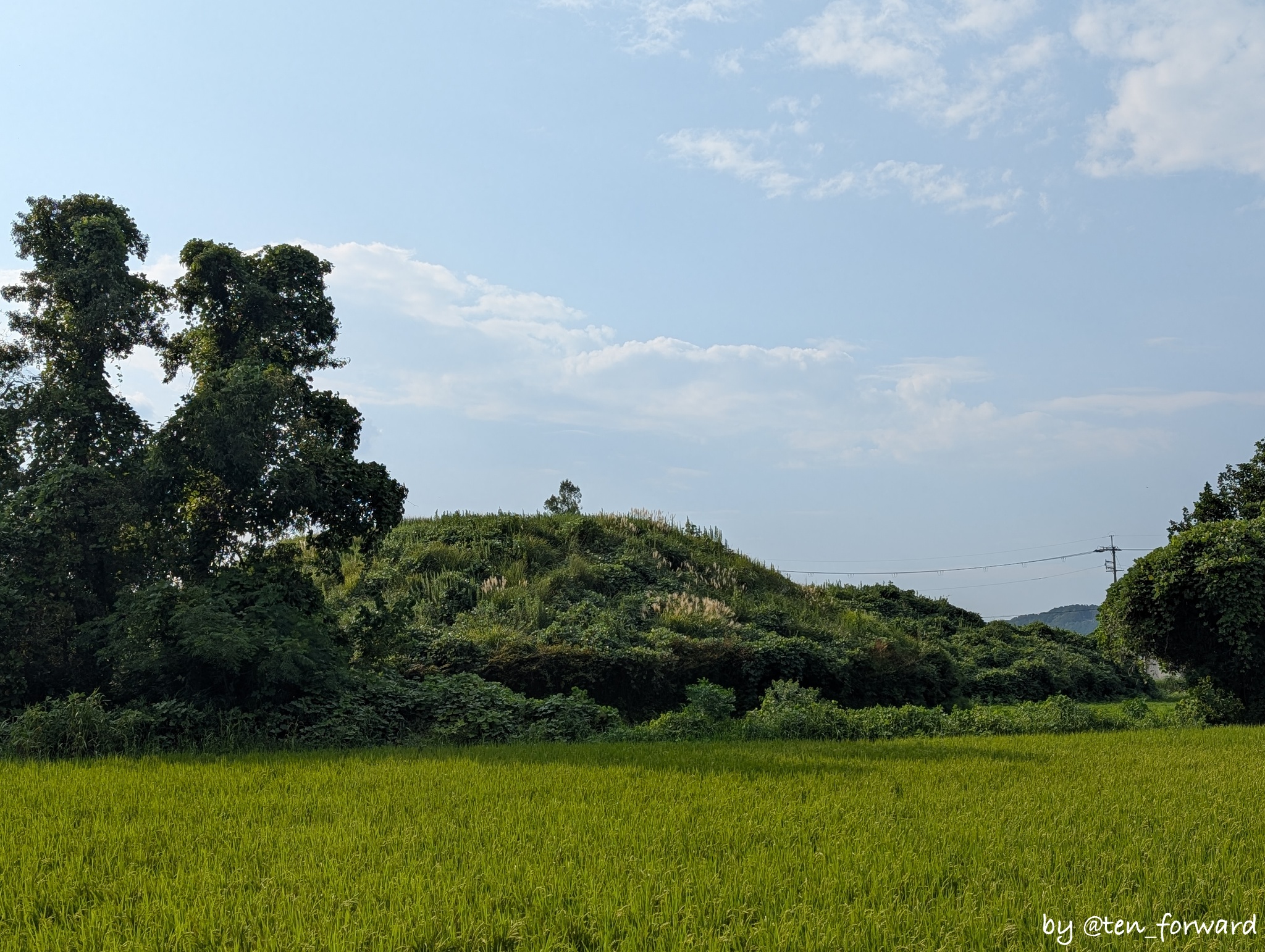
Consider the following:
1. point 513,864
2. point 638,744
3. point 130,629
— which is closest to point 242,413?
point 130,629

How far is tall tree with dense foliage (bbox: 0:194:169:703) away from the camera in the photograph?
15273 millimetres

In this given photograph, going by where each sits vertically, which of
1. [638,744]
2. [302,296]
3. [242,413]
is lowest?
[638,744]

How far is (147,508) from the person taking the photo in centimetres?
1641

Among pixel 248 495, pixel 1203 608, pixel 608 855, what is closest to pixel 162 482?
pixel 248 495

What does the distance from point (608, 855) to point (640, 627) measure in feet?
58.5

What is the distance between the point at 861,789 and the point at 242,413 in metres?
12.1

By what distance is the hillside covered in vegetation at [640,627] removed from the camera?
66.5ft

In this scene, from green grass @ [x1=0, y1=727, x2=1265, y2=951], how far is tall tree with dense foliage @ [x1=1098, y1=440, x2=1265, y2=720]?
1014cm

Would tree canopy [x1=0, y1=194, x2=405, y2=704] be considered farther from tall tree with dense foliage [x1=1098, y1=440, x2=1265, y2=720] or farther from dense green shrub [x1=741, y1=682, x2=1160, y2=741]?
tall tree with dense foliage [x1=1098, y1=440, x2=1265, y2=720]

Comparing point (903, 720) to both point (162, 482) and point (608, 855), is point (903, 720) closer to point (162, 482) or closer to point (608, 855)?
point (608, 855)

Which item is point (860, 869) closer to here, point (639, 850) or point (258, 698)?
point (639, 850)

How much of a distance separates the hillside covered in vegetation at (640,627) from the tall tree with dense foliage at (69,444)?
432cm

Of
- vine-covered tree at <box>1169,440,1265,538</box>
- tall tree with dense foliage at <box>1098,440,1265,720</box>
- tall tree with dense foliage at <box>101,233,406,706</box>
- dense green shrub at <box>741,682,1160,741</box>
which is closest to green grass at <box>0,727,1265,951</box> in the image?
tall tree with dense foliage at <box>101,233,406,706</box>

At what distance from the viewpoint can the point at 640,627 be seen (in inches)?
989
